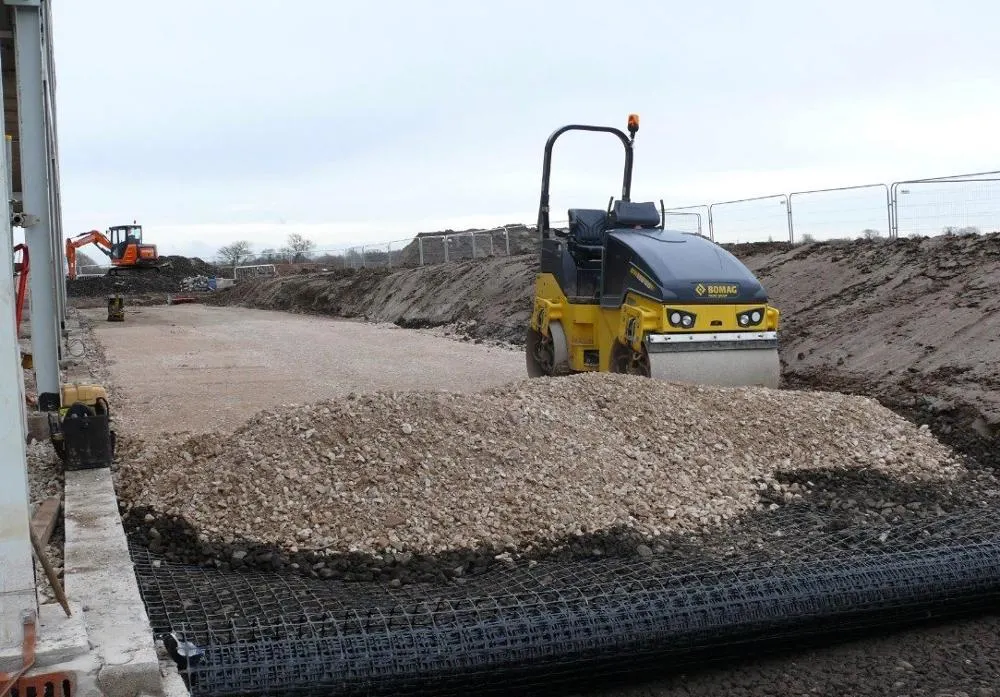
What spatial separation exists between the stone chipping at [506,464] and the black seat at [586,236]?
7.58ft

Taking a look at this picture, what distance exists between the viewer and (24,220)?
612cm

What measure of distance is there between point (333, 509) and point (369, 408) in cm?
108

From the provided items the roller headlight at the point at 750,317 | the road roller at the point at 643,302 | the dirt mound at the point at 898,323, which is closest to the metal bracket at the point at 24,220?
the road roller at the point at 643,302

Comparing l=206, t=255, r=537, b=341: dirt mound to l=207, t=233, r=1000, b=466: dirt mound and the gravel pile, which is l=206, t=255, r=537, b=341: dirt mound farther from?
the gravel pile

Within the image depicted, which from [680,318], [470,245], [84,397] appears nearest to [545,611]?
[84,397]

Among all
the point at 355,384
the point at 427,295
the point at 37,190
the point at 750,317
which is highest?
the point at 37,190

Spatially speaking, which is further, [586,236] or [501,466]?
[586,236]

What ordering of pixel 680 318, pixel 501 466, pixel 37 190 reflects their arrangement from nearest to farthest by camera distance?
pixel 501 466 < pixel 37 190 < pixel 680 318

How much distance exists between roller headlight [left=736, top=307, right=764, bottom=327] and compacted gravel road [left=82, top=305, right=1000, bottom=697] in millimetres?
3797

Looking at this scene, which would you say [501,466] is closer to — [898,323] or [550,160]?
[550,160]

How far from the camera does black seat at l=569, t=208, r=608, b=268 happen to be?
9.12 metres

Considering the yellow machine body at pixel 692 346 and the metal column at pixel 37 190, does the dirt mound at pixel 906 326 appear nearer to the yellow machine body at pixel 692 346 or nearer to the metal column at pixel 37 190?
the yellow machine body at pixel 692 346

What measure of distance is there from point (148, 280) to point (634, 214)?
3775 centimetres

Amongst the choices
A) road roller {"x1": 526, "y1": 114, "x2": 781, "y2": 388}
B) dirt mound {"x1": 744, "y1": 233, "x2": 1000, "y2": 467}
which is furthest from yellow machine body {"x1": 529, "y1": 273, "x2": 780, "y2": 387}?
dirt mound {"x1": 744, "y1": 233, "x2": 1000, "y2": 467}
